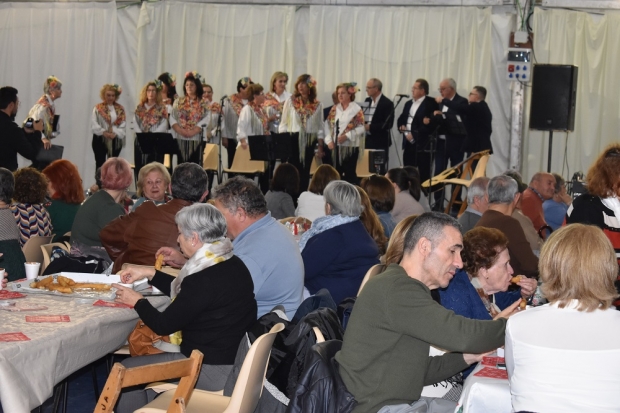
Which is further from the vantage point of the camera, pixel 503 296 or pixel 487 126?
pixel 487 126

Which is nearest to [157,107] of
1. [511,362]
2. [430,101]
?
[430,101]

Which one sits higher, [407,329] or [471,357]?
[407,329]

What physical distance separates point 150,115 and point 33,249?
6.94 meters

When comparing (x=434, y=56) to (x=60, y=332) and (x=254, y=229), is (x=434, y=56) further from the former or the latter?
(x=60, y=332)

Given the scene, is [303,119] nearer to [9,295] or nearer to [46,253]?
[46,253]

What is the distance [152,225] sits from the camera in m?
4.20

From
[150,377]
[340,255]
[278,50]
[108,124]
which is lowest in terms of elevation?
[150,377]

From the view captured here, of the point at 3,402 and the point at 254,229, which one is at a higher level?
the point at 254,229

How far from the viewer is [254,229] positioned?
12.4 ft

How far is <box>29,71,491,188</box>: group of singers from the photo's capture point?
11.2m

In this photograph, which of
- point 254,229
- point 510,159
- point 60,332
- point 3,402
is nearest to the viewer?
point 3,402

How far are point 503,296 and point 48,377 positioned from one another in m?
2.23

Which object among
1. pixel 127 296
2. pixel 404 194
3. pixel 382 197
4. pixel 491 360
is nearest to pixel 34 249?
pixel 127 296

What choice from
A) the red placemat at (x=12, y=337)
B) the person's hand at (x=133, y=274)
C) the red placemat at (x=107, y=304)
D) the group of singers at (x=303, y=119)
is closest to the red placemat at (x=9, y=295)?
the red placemat at (x=107, y=304)
